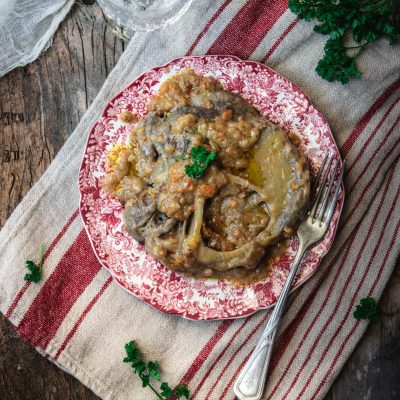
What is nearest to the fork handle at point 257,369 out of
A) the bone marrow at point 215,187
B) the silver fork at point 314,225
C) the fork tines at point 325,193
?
the silver fork at point 314,225

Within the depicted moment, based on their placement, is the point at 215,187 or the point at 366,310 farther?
the point at 366,310

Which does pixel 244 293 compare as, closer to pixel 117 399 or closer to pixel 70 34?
pixel 117 399

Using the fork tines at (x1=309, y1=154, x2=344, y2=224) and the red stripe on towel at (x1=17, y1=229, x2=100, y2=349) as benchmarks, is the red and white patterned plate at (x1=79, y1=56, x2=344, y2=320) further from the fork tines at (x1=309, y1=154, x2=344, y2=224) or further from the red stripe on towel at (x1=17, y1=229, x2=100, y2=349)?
the red stripe on towel at (x1=17, y1=229, x2=100, y2=349)

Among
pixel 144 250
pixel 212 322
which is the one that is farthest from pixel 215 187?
Result: pixel 212 322

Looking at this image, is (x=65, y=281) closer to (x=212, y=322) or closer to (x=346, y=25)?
(x=212, y=322)

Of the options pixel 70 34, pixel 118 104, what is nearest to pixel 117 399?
pixel 118 104
